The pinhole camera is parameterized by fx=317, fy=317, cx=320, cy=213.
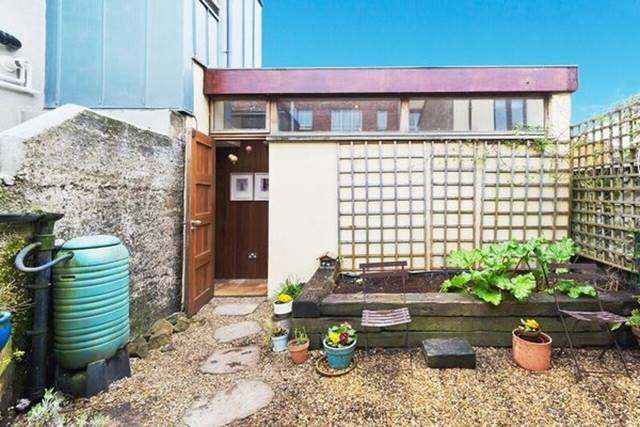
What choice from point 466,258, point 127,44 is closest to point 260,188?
point 127,44

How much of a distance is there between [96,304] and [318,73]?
3403mm

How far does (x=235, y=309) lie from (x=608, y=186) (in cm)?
Answer: 435

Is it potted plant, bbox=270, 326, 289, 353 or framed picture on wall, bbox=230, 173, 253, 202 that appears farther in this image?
framed picture on wall, bbox=230, 173, 253, 202

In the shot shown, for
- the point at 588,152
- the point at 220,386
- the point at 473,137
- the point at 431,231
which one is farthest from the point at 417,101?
the point at 220,386

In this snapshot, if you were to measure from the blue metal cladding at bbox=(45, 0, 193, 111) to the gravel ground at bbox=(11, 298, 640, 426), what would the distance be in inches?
111

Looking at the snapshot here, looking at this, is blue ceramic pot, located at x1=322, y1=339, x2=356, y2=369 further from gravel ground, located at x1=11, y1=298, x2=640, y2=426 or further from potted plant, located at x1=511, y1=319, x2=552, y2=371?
potted plant, located at x1=511, y1=319, x2=552, y2=371

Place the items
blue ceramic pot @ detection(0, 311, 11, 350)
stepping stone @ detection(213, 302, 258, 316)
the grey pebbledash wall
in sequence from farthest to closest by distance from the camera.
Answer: stepping stone @ detection(213, 302, 258, 316)
the grey pebbledash wall
blue ceramic pot @ detection(0, 311, 11, 350)

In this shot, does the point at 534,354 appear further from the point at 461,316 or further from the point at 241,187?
the point at 241,187

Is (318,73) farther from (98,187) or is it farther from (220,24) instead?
(98,187)

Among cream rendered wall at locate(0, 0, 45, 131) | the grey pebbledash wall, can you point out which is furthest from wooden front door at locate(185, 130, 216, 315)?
cream rendered wall at locate(0, 0, 45, 131)

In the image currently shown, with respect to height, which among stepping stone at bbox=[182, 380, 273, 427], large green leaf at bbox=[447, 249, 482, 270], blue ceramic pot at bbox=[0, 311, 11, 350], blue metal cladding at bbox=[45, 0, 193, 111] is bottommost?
stepping stone at bbox=[182, 380, 273, 427]

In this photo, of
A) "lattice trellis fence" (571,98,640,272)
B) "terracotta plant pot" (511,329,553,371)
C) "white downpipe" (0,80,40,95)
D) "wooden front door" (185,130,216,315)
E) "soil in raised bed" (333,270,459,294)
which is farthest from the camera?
"wooden front door" (185,130,216,315)

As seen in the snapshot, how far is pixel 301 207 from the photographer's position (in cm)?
412

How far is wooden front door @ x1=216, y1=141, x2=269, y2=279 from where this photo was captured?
5.34 m
